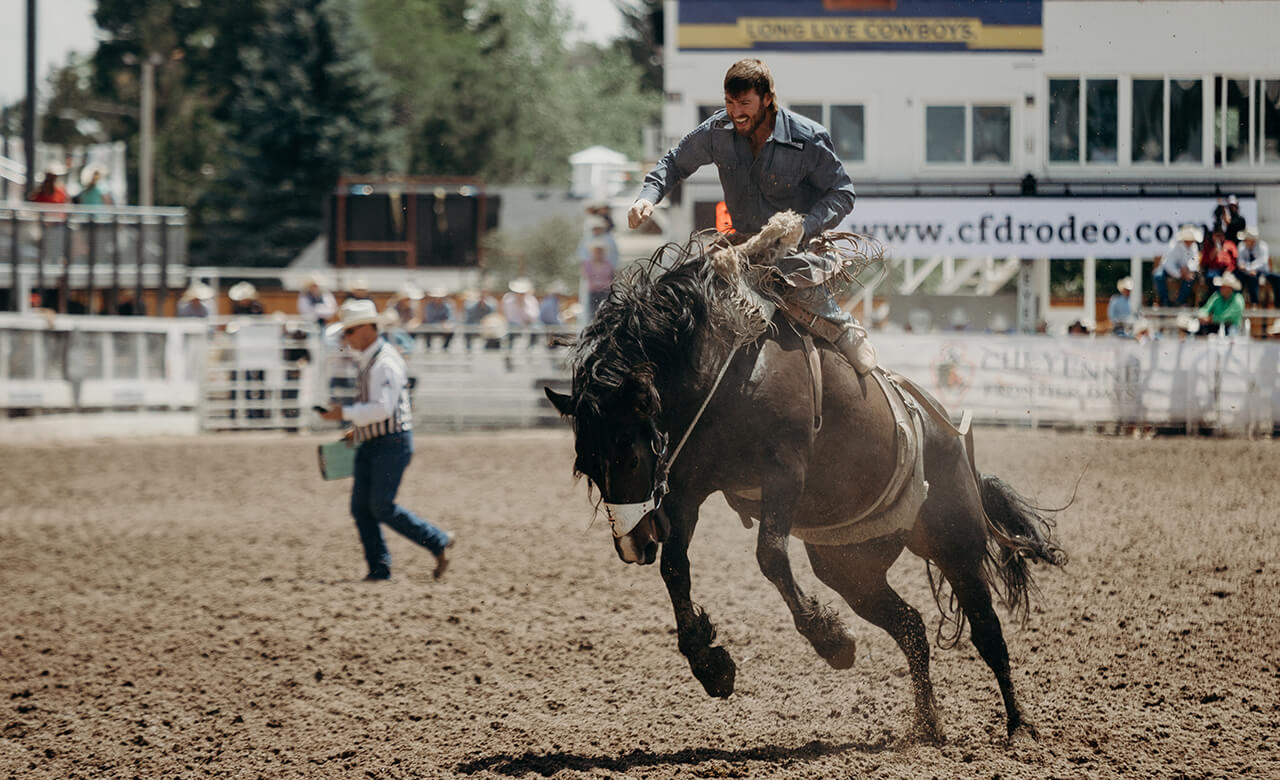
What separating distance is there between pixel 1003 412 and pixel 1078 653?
10158 millimetres

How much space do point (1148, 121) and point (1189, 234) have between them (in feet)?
8.63

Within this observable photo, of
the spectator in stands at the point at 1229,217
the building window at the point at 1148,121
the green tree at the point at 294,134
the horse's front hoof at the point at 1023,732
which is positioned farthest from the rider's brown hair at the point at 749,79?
the green tree at the point at 294,134

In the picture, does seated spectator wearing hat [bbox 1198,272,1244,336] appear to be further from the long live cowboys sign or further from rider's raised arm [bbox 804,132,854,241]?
rider's raised arm [bbox 804,132,854,241]

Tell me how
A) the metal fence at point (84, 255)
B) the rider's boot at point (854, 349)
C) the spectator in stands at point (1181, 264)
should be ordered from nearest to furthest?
the rider's boot at point (854, 349) → the spectator in stands at point (1181, 264) → the metal fence at point (84, 255)

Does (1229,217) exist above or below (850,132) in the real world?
below

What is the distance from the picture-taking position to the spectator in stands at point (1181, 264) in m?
13.3

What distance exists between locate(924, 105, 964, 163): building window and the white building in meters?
0.02

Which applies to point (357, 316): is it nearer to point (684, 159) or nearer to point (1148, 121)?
point (684, 159)

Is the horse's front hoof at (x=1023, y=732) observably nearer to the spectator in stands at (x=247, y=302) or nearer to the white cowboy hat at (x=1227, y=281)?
→ the white cowboy hat at (x=1227, y=281)

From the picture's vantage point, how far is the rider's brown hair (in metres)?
4.78

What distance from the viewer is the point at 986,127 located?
18141 mm

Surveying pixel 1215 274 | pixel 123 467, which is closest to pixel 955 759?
pixel 1215 274

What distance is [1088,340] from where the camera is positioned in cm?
1600

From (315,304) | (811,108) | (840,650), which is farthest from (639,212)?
(315,304)
